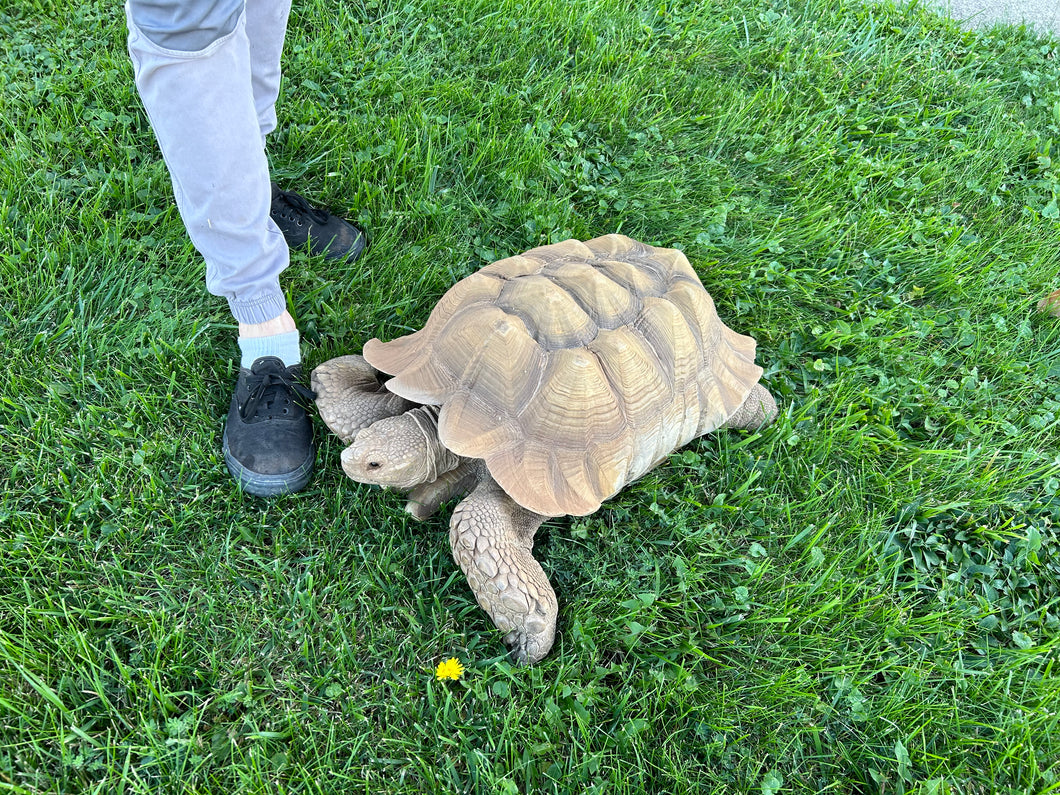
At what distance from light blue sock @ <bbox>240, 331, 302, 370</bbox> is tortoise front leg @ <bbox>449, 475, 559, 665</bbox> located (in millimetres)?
823

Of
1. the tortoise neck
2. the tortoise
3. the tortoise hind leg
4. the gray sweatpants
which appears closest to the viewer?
the gray sweatpants

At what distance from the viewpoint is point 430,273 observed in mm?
2658

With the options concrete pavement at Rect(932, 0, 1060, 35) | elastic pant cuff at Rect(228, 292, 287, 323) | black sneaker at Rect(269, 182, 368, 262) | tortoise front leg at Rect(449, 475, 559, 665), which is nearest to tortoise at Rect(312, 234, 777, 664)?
tortoise front leg at Rect(449, 475, 559, 665)

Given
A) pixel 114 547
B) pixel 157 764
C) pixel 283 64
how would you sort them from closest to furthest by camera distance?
pixel 157 764, pixel 114 547, pixel 283 64

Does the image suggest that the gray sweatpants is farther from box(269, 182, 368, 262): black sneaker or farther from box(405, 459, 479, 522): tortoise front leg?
box(405, 459, 479, 522): tortoise front leg

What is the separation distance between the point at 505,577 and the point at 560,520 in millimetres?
401

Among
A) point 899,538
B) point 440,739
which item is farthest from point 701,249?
point 440,739

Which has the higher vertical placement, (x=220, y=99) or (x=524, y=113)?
(x=220, y=99)

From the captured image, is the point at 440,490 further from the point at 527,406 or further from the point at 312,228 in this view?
the point at 312,228

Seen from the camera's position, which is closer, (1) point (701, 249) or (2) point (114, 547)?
(2) point (114, 547)

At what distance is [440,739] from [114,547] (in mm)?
1060

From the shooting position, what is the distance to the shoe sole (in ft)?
6.75

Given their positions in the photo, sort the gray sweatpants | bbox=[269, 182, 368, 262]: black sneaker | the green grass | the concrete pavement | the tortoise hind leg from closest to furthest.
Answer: the gray sweatpants → the green grass → the tortoise hind leg → bbox=[269, 182, 368, 262]: black sneaker → the concrete pavement

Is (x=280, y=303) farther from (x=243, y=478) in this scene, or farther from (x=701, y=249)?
(x=701, y=249)
